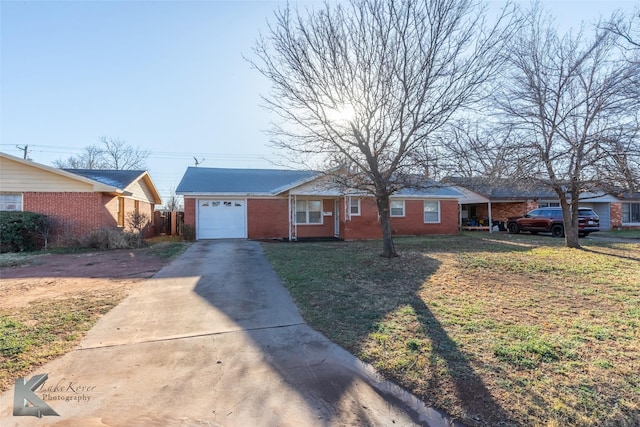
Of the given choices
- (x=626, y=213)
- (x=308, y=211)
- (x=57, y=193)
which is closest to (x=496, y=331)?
(x=308, y=211)

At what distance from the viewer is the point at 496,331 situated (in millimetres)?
4375

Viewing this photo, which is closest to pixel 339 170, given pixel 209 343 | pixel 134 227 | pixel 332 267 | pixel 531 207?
pixel 332 267

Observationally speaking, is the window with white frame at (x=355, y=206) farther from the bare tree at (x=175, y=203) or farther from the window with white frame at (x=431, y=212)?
the bare tree at (x=175, y=203)

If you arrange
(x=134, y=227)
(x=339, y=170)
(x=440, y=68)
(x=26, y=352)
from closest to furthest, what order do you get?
(x=26, y=352)
(x=440, y=68)
(x=339, y=170)
(x=134, y=227)

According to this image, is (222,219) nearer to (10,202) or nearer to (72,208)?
(72,208)

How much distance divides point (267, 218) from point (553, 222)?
16.8 meters

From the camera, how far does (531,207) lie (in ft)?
84.6

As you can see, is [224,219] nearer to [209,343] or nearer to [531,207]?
[209,343]

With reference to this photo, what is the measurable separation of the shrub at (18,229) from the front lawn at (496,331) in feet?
35.9

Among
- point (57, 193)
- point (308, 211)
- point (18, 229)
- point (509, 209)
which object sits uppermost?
point (57, 193)

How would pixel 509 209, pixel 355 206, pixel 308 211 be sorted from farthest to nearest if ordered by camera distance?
pixel 509 209 < pixel 308 211 < pixel 355 206

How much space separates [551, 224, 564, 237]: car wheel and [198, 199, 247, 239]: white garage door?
18.0 metres

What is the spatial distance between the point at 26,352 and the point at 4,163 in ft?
47.2

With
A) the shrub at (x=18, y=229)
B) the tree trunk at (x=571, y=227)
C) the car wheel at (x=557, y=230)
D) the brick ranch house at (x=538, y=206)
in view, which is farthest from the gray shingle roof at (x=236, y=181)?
the car wheel at (x=557, y=230)
